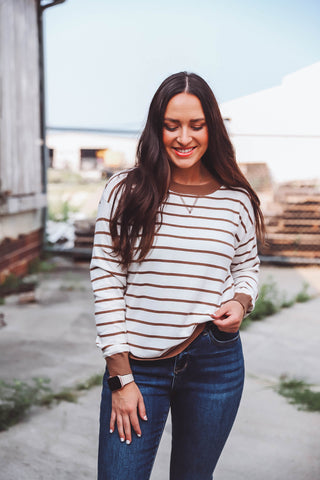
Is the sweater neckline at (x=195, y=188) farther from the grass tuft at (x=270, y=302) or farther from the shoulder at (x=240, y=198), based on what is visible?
the grass tuft at (x=270, y=302)

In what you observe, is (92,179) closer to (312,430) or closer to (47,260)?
(47,260)

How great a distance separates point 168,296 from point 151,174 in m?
0.33

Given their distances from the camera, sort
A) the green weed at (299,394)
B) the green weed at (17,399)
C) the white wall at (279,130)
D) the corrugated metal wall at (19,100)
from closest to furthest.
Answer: the green weed at (17,399) < the green weed at (299,394) < the corrugated metal wall at (19,100) < the white wall at (279,130)

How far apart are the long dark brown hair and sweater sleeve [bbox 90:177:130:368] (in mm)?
24

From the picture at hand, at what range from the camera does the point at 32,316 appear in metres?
5.19

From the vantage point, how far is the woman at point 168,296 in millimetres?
1377

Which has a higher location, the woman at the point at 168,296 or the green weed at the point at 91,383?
the woman at the point at 168,296

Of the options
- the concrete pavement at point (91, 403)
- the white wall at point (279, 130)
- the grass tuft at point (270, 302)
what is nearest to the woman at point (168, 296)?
the concrete pavement at point (91, 403)

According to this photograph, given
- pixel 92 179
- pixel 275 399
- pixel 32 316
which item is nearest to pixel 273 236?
pixel 32 316

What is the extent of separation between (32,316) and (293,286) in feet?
10.6

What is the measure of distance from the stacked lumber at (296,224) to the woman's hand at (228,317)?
621cm

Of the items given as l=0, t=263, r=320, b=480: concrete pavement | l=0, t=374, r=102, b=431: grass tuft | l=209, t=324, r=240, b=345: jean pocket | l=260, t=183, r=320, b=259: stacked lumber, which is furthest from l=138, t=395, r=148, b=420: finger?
l=260, t=183, r=320, b=259: stacked lumber

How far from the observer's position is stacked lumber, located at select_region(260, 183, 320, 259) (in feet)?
24.8

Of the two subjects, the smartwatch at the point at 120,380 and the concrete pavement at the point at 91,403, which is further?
the concrete pavement at the point at 91,403
